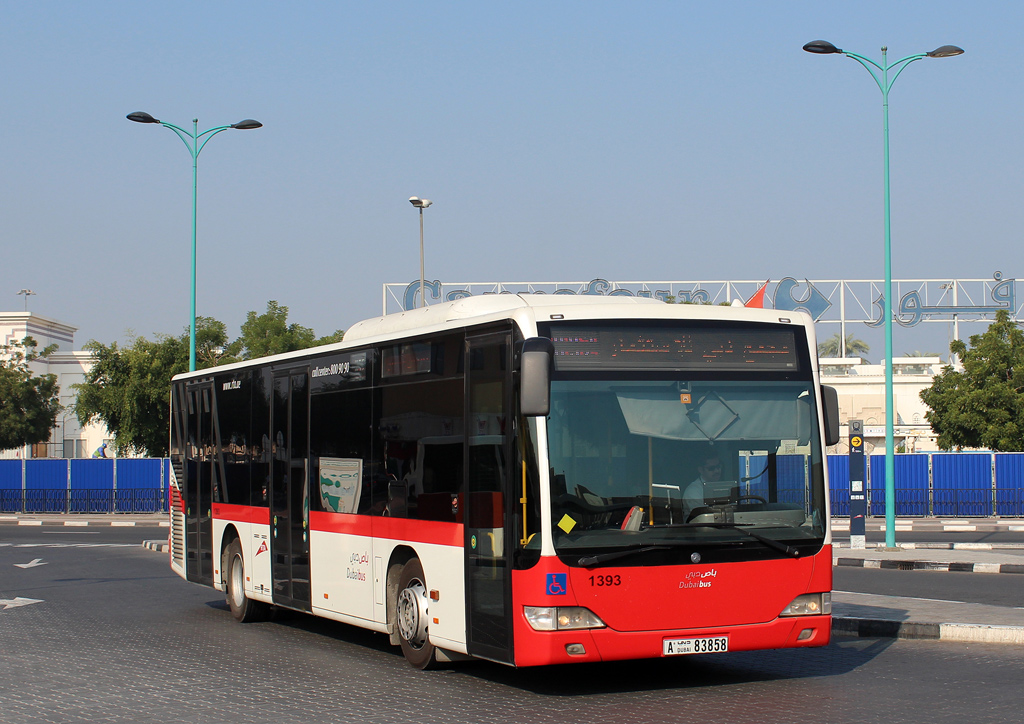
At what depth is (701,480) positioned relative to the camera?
8539mm

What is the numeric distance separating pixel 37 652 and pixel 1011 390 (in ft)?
120

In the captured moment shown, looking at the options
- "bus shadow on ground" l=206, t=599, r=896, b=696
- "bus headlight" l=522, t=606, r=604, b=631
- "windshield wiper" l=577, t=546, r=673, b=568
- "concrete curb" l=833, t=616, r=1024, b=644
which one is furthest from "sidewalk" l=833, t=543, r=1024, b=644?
"bus headlight" l=522, t=606, r=604, b=631

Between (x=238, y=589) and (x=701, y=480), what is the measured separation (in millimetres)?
7542

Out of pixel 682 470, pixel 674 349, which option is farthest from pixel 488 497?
pixel 674 349

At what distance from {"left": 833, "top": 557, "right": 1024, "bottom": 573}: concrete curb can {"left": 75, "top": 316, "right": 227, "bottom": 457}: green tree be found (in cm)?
2938

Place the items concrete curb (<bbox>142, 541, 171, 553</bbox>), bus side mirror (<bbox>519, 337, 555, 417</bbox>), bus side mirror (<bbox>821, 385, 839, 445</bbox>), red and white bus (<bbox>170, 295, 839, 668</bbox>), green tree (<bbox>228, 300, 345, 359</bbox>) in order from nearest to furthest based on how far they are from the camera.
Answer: bus side mirror (<bbox>519, 337, 555, 417</bbox>) → red and white bus (<bbox>170, 295, 839, 668</bbox>) → bus side mirror (<bbox>821, 385, 839, 445</bbox>) → concrete curb (<bbox>142, 541, 171, 553</bbox>) → green tree (<bbox>228, 300, 345, 359</bbox>)

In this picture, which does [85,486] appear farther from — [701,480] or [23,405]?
[701,480]

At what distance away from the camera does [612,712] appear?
8.16m

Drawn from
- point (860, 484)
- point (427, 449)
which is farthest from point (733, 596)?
point (860, 484)

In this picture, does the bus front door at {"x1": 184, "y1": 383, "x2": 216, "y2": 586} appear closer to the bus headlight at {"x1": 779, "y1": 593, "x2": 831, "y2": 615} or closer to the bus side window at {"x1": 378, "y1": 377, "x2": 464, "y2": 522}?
the bus side window at {"x1": 378, "y1": 377, "x2": 464, "y2": 522}

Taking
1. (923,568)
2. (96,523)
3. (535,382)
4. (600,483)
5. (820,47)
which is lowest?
(96,523)

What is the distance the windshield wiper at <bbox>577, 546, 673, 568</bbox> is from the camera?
8227 millimetres

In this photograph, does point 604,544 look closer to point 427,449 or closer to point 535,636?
point 535,636

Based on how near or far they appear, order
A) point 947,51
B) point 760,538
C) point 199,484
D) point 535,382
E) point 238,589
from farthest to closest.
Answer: point 947,51
point 199,484
point 238,589
point 760,538
point 535,382
